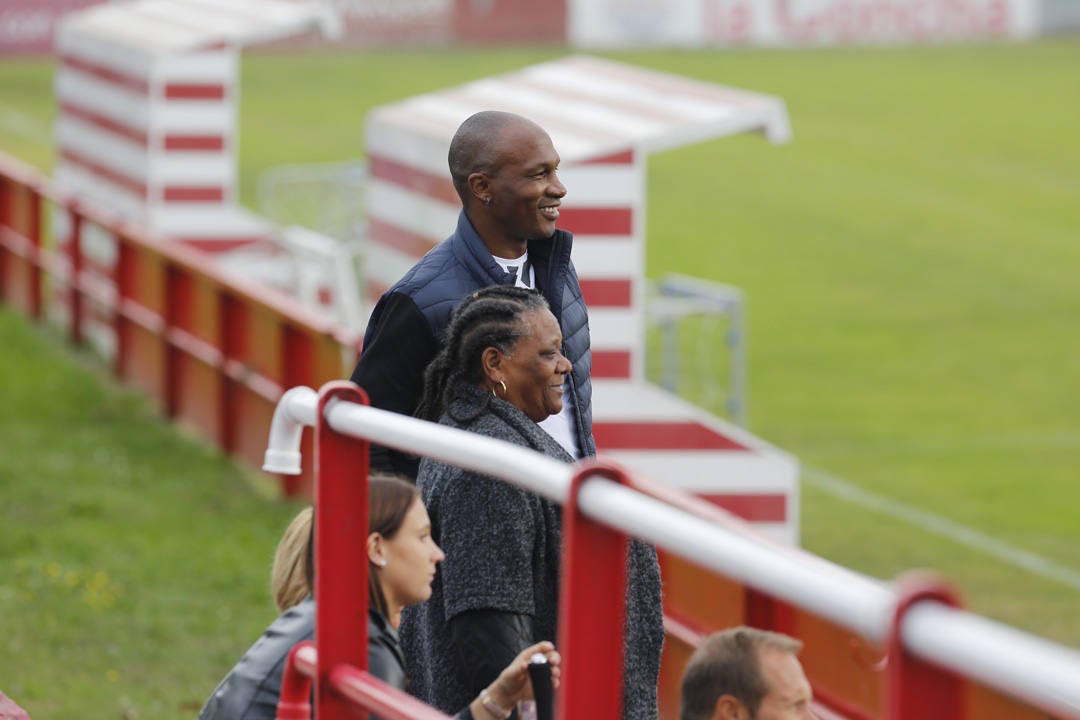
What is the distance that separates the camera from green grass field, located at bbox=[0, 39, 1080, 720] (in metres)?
8.78

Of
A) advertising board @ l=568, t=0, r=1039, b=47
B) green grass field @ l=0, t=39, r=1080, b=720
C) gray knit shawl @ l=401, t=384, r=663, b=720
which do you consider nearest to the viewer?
gray knit shawl @ l=401, t=384, r=663, b=720

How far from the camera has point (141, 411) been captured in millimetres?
12109

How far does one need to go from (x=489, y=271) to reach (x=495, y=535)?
784 millimetres

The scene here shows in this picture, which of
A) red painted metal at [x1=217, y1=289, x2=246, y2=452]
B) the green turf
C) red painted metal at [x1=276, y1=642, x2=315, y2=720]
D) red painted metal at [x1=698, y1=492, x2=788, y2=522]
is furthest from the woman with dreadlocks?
red painted metal at [x1=217, y1=289, x2=246, y2=452]

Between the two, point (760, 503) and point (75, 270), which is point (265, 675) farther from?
point (75, 270)

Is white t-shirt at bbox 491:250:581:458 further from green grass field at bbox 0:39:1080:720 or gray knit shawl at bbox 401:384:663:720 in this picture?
green grass field at bbox 0:39:1080:720

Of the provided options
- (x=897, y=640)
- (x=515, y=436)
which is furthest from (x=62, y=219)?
(x=897, y=640)

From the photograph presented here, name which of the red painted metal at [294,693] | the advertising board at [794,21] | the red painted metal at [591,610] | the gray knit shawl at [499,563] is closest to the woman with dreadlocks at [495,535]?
the gray knit shawl at [499,563]

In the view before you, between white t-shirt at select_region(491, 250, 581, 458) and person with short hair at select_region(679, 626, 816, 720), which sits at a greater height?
white t-shirt at select_region(491, 250, 581, 458)

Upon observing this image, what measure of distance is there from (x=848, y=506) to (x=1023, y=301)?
285 inches

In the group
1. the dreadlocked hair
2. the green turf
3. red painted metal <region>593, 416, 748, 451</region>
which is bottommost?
the green turf

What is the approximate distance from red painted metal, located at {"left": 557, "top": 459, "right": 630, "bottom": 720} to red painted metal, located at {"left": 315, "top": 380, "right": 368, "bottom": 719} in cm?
63

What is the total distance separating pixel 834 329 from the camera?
1662 centimetres

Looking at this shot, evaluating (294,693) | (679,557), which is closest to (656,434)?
(294,693)
